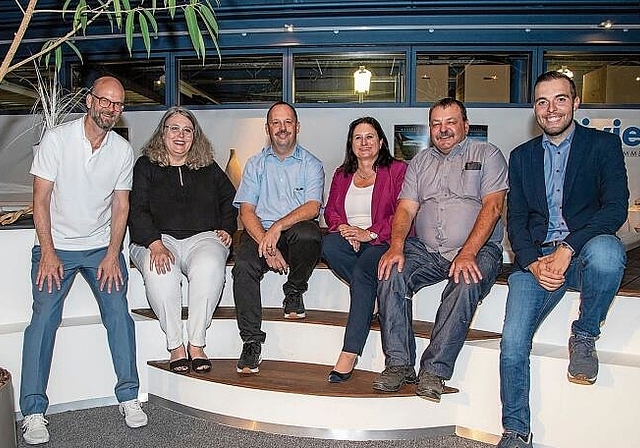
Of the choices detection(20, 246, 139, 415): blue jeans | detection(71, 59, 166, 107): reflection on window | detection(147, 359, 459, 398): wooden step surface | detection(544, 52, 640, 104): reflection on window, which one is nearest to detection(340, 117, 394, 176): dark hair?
detection(147, 359, 459, 398): wooden step surface

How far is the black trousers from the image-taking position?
3.09 metres

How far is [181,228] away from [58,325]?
782 millimetres

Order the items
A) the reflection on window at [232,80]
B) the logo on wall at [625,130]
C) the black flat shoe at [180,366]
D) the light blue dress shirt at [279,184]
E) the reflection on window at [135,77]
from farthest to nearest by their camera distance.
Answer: the reflection on window at [135,77] → the reflection on window at [232,80] → the logo on wall at [625,130] → the light blue dress shirt at [279,184] → the black flat shoe at [180,366]

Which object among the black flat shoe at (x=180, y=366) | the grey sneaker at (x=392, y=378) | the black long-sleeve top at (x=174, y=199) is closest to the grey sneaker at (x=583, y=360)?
the grey sneaker at (x=392, y=378)

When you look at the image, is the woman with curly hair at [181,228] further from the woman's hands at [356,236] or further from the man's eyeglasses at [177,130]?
the woman's hands at [356,236]

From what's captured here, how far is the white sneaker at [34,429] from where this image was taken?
2.76 m

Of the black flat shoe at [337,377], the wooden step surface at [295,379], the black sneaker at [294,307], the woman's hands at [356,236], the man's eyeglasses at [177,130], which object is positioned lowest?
the wooden step surface at [295,379]

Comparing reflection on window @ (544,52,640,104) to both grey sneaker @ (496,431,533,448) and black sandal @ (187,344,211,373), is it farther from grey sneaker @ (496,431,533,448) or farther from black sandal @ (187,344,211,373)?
black sandal @ (187,344,211,373)

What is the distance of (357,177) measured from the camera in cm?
339

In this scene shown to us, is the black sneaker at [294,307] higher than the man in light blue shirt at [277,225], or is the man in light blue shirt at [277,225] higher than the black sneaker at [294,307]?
the man in light blue shirt at [277,225]

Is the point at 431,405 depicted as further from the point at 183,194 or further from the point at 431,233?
the point at 183,194

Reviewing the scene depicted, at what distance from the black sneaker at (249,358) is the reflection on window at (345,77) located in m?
3.78

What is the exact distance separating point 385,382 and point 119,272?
141 centimetres

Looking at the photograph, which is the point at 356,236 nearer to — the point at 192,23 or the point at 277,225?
the point at 277,225
